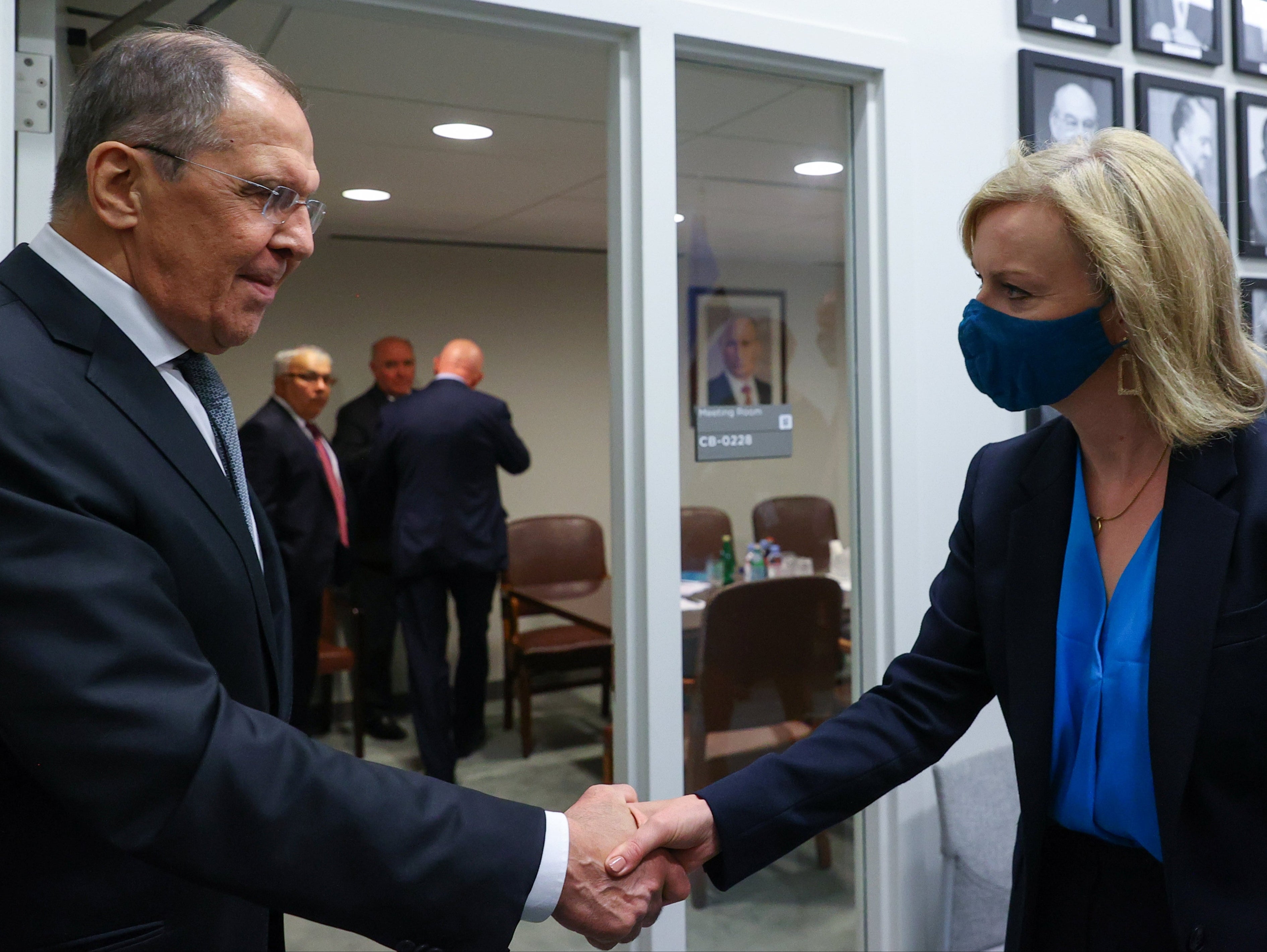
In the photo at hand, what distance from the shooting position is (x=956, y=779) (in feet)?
7.60

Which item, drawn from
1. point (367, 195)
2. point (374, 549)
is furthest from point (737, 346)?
point (374, 549)

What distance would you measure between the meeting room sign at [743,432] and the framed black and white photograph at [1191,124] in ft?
3.86

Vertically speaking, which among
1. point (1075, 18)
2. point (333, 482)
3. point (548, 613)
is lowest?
point (548, 613)

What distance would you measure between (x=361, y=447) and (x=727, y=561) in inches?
135

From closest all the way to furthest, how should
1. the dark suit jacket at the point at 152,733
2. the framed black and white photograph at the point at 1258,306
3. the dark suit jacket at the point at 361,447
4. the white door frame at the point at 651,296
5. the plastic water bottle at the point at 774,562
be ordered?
the dark suit jacket at the point at 152,733 < the white door frame at the point at 651,296 < the plastic water bottle at the point at 774,562 < the framed black and white photograph at the point at 1258,306 < the dark suit jacket at the point at 361,447

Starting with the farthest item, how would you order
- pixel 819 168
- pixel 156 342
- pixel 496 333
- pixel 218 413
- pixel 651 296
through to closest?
pixel 496 333
pixel 819 168
pixel 651 296
pixel 218 413
pixel 156 342

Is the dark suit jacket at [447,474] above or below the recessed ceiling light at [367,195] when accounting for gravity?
below

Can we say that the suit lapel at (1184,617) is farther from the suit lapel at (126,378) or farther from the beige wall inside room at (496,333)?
the beige wall inside room at (496,333)

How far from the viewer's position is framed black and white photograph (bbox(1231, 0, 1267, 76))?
274 centimetres

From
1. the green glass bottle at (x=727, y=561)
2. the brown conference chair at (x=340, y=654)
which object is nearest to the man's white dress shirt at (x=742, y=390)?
the green glass bottle at (x=727, y=561)

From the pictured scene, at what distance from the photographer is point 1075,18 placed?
2488mm

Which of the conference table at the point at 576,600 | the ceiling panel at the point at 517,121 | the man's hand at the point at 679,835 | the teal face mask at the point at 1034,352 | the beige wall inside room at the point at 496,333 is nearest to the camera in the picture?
the teal face mask at the point at 1034,352

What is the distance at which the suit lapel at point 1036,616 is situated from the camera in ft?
4.47

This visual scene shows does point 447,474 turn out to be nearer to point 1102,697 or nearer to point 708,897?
point 708,897
